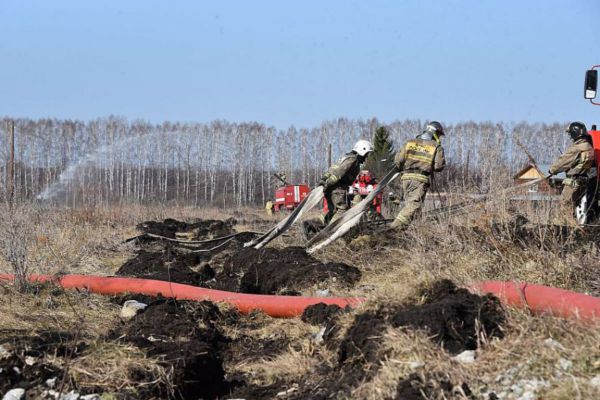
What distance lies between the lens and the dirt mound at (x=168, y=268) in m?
8.44

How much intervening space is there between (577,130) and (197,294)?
224 inches

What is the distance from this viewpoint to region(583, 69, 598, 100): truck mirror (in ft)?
32.2

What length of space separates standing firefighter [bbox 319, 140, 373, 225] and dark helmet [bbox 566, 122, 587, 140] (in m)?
2.95

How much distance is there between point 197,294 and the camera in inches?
274

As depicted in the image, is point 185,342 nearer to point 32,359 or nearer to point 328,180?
point 32,359

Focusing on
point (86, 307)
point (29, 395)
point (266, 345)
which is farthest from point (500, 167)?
point (29, 395)

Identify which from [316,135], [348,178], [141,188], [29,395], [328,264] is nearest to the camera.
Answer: [29,395]

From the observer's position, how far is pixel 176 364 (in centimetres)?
453

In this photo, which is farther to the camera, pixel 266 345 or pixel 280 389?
pixel 266 345

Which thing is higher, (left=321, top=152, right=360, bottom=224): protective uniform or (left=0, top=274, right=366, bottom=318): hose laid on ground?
(left=321, top=152, right=360, bottom=224): protective uniform

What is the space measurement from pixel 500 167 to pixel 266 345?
4.08 metres

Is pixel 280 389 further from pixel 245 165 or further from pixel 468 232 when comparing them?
pixel 245 165

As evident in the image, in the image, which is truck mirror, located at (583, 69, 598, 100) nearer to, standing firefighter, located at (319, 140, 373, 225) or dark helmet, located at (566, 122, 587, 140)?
dark helmet, located at (566, 122, 587, 140)

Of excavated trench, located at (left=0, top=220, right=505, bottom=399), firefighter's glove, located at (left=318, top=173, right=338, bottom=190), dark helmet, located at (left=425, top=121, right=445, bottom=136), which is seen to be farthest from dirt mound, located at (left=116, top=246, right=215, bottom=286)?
dark helmet, located at (left=425, top=121, right=445, bottom=136)
